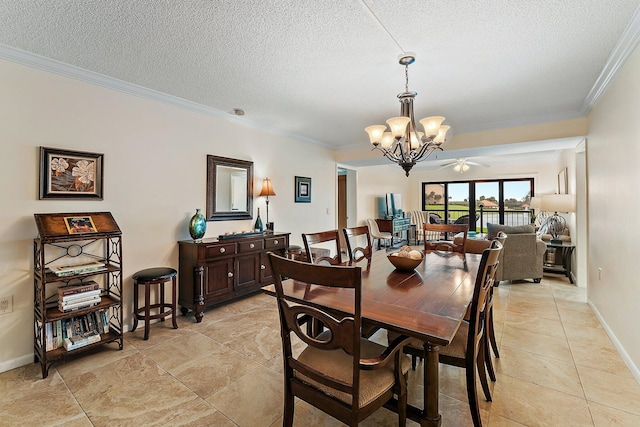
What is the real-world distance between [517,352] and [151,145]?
402 centimetres

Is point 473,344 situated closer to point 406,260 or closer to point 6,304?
point 406,260

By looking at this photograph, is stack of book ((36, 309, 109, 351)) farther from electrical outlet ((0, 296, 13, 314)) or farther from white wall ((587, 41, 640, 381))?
white wall ((587, 41, 640, 381))

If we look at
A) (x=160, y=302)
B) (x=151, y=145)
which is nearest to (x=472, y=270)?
(x=160, y=302)

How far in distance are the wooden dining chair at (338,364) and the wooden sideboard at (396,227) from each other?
20.8 feet

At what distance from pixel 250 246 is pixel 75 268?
5.59 feet

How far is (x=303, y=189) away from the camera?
4.96m

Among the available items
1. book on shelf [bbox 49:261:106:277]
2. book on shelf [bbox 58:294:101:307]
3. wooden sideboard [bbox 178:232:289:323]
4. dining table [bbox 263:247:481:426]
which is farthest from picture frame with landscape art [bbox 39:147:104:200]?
dining table [bbox 263:247:481:426]

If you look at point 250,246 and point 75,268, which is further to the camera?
point 250,246

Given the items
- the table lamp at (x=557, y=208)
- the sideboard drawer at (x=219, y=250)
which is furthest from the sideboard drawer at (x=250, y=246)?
the table lamp at (x=557, y=208)

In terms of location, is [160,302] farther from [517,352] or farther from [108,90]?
[517,352]

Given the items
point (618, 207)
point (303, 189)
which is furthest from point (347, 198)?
point (618, 207)

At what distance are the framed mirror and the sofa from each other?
12.9 ft

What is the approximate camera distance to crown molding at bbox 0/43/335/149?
7.32 ft

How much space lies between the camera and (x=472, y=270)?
2184mm
